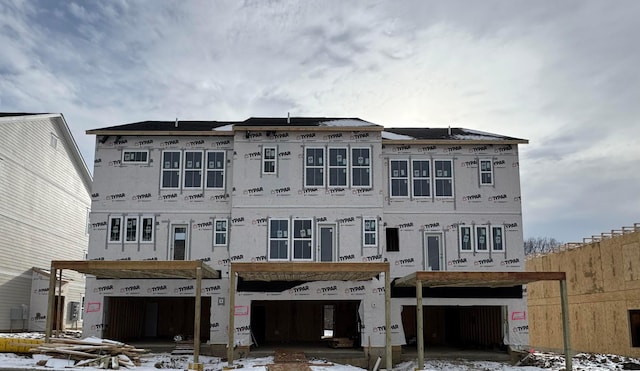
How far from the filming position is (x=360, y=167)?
24938 millimetres

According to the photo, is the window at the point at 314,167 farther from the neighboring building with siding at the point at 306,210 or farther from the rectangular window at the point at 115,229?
the rectangular window at the point at 115,229

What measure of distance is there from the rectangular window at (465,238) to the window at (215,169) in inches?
392

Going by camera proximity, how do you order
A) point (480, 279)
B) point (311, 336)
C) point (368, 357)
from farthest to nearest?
point (311, 336), point (368, 357), point (480, 279)

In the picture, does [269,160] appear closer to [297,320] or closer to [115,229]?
[115,229]

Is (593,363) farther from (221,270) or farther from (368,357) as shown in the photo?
(221,270)

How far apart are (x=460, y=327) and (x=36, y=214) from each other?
22.6m

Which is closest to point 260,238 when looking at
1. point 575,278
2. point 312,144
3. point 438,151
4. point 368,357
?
point 312,144

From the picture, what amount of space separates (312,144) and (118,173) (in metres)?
8.02

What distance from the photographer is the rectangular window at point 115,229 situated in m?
24.8

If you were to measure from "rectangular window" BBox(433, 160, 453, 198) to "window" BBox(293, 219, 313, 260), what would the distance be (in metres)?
5.65

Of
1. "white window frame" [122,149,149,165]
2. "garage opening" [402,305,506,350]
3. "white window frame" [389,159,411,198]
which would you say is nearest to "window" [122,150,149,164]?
"white window frame" [122,149,149,165]

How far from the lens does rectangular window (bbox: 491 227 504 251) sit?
25.4 meters

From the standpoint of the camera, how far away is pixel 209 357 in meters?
23.5

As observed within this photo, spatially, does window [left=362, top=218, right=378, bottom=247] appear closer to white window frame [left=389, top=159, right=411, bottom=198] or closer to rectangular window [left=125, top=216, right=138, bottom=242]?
white window frame [left=389, top=159, right=411, bottom=198]
